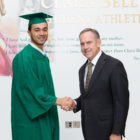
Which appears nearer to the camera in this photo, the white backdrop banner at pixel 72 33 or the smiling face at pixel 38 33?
the smiling face at pixel 38 33

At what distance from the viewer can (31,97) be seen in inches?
89.7

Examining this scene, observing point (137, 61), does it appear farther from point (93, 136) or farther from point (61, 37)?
point (93, 136)

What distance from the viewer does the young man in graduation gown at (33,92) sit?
7.36 feet

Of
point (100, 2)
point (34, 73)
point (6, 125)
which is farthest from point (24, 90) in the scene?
point (100, 2)

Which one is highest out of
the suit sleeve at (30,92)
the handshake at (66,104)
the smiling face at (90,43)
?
the smiling face at (90,43)

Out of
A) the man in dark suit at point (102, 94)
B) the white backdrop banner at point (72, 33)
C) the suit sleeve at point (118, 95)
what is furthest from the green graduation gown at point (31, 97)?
the white backdrop banner at point (72, 33)

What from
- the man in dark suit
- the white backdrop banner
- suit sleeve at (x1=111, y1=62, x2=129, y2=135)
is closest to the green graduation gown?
the man in dark suit

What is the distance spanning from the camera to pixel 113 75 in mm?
2092

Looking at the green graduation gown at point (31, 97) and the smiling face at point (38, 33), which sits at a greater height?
the smiling face at point (38, 33)

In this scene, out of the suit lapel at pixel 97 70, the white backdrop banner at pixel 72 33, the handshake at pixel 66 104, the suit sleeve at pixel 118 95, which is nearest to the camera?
the suit sleeve at pixel 118 95

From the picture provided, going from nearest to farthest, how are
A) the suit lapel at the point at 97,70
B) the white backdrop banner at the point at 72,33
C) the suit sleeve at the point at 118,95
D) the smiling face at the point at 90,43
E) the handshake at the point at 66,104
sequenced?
the suit sleeve at the point at 118,95 → the suit lapel at the point at 97,70 → the smiling face at the point at 90,43 → the handshake at the point at 66,104 → the white backdrop banner at the point at 72,33

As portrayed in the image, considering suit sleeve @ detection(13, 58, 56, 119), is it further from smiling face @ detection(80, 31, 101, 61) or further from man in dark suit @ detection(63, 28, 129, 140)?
smiling face @ detection(80, 31, 101, 61)

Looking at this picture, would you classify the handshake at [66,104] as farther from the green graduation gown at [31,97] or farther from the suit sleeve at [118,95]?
the suit sleeve at [118,95]

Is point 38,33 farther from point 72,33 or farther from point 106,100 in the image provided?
point 72,33
